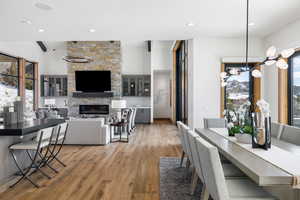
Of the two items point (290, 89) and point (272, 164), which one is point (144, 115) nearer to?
point (290, 89)

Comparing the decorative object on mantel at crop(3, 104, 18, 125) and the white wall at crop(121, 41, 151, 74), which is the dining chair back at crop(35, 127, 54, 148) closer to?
the decorative object on mantel at crop(3, 104, 18, 125)

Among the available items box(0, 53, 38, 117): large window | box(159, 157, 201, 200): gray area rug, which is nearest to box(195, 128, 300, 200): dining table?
box(159, 157, 201, 200): gray area rug

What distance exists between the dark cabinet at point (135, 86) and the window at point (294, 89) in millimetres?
6523

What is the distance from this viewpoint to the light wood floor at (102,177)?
266 cm

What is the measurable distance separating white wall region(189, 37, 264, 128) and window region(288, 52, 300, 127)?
2.91 ft

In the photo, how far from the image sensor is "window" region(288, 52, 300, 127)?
4404 mm

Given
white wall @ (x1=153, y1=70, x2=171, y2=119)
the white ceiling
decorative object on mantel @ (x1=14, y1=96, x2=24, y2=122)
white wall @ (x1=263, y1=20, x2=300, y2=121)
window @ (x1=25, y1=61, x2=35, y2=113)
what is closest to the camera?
decorative object on mantel @ (x1=14, y1=96, x2=24, y2=122)

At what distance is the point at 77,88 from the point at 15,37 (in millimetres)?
4402

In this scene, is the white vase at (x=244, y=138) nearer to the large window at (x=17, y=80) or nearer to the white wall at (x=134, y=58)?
the large window at (x=17, y=80)

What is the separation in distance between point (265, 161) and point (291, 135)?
1300mm

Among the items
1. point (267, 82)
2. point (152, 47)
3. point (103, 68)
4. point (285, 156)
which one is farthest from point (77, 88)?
point (285, 156)

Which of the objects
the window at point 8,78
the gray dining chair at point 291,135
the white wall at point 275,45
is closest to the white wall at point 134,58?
the window at point 8,78

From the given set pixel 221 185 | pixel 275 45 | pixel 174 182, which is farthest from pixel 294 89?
pixel 221 185

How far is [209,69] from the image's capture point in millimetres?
5195
